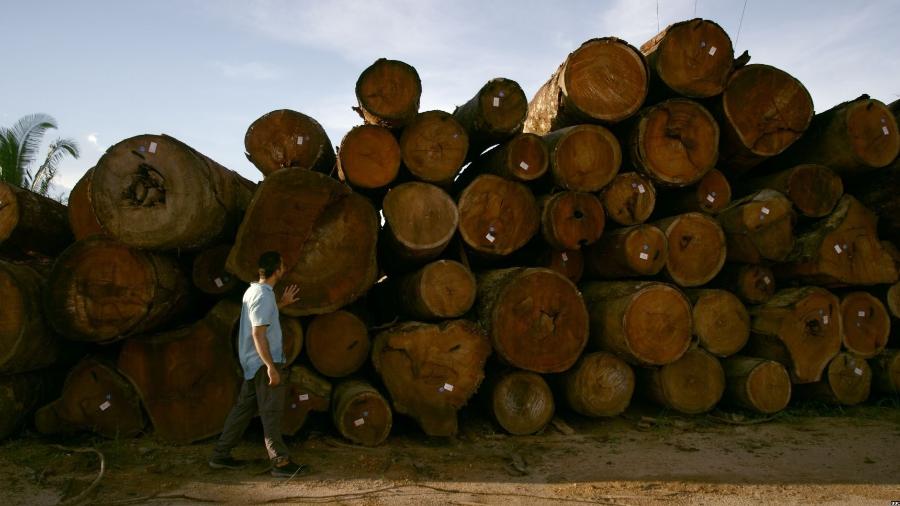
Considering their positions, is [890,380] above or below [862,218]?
below

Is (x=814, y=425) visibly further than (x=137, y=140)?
Yes

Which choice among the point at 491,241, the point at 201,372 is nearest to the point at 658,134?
the point at 491,241

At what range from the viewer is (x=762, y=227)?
554cm

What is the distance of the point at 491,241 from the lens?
5.29 m

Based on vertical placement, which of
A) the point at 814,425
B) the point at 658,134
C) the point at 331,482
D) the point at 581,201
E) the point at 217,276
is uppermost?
the point at 658,134

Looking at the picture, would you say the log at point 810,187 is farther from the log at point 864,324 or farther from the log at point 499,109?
the log at point 499,109

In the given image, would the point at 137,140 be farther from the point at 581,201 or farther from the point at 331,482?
the point at 581,201

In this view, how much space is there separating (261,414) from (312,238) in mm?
1377

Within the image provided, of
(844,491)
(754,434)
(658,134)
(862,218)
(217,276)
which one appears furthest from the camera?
(862,218)

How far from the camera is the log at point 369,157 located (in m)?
5.00

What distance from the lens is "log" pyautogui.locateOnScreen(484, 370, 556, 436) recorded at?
200 inches

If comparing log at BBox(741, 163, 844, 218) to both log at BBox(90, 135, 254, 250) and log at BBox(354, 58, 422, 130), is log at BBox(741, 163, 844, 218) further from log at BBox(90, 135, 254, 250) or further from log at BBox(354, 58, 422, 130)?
log at BBox(90, 135, 254, 250)

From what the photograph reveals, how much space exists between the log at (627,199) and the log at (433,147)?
1419 mm

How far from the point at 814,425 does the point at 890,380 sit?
126 cm
